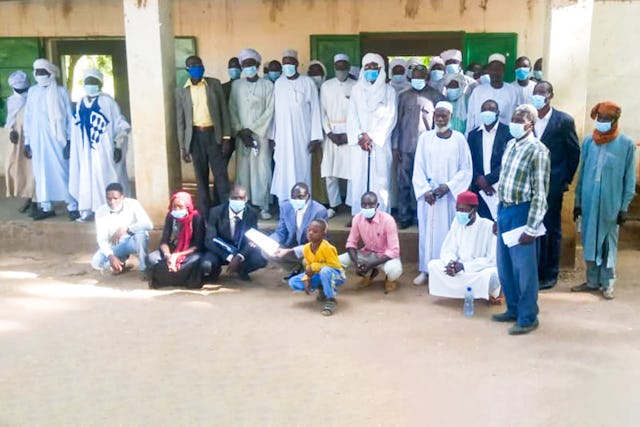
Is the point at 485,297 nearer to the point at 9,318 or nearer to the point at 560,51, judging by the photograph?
the point at 560,51

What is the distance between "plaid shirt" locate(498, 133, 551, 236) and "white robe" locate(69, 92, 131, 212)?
4342 millimetres

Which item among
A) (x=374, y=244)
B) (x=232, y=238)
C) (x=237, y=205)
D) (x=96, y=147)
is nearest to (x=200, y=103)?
(x=96, y=147)

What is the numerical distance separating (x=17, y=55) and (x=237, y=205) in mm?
4991

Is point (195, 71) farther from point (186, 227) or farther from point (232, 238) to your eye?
point (232, 238)

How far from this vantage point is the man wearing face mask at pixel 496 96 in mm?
6977

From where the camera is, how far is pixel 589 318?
18.2 feet

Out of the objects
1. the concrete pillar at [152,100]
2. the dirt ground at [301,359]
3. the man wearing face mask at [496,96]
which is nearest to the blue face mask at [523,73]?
the man wearing face mask at [496,96]

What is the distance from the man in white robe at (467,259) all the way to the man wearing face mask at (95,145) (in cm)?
378

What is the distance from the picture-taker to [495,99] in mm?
6984

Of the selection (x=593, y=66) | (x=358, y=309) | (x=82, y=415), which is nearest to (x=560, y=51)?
(x=593, y=66)

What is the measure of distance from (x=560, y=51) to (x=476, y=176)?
1425 mm

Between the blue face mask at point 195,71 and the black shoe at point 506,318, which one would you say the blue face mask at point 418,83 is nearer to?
the blue face mask at point 195,71

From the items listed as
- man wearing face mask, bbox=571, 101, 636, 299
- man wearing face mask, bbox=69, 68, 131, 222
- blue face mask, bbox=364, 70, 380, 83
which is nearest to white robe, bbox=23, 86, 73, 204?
man wearing face mask, bbox=69, 68, 131, 222

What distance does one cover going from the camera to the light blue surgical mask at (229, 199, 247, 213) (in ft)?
21.2
